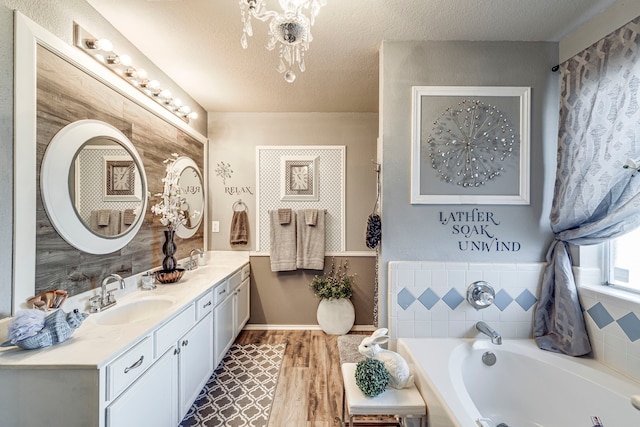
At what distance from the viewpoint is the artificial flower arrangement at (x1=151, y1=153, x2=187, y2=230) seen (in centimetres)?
210

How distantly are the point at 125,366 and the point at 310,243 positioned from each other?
1992mm

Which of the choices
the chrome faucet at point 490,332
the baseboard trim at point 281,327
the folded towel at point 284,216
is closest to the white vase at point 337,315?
the baseboard trim at point 281,327

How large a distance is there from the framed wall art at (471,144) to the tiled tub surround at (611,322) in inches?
22.0

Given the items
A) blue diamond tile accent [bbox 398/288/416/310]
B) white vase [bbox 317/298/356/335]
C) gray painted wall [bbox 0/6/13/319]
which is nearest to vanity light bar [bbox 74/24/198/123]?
gray painted wall [bbox 0/6/13/319]

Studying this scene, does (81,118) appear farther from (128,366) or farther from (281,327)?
(281,327)

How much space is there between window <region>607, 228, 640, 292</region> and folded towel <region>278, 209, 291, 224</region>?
2.44 metres

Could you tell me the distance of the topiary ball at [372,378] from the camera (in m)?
1.29

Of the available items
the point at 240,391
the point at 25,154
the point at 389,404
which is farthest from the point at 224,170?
the point at 389,404

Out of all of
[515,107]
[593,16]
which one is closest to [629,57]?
[593,16]

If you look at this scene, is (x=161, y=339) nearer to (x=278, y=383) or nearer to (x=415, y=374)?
(x=278, y=383)

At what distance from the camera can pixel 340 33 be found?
166cm

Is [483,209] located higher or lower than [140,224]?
higher

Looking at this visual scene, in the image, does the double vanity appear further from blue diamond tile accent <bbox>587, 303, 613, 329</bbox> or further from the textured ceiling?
blue diamond tile accent <bbox>587, 303, 613, 329</bbox>

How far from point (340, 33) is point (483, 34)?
88 centimetres
